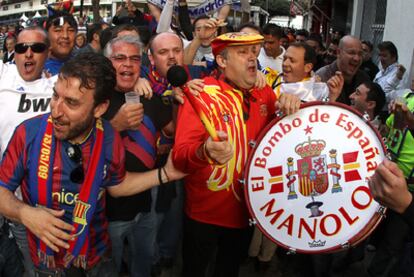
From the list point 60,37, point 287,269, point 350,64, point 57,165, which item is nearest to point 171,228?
point 287,269

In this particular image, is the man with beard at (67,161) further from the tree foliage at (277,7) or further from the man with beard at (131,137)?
the tree foliage at (277,7)

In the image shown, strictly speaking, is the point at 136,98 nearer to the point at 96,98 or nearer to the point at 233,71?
the point at 96,98

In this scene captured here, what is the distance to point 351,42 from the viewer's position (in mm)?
4785

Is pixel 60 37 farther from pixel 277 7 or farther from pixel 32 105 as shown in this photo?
pixel 277 7

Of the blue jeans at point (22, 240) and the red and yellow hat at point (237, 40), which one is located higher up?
the red and yellow hat at point (237, 40)

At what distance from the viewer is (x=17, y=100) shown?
295cm

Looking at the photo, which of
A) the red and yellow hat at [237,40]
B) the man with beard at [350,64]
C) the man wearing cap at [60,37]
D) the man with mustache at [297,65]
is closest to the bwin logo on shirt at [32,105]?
the man wearing cap at [60,37]

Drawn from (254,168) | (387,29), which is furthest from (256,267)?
(387,29)

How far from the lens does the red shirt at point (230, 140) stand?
107 inches

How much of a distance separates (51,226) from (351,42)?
397cm

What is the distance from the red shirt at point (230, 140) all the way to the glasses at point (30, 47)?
1.25 meters

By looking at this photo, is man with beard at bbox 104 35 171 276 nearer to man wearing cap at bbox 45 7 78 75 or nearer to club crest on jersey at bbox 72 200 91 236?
club crest on jersey at bbox 72 200 91 236

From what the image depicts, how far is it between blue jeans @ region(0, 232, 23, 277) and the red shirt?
117 cm

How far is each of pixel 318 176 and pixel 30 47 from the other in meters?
2.29
